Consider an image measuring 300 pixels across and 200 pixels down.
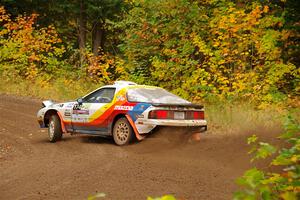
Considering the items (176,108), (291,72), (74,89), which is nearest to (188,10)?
(291,72)

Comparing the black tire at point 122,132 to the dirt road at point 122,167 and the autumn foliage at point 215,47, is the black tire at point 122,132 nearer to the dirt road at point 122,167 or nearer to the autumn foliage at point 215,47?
the dirt road at point 122,167

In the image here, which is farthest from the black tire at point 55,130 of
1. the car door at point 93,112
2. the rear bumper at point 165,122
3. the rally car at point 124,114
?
the rear bumper at point 165,122

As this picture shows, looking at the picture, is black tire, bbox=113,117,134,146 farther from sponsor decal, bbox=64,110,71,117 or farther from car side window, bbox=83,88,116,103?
sponsor decal, bbox=64,110,71,117

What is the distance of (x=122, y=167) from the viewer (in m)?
9.14

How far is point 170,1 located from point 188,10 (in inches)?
31.2

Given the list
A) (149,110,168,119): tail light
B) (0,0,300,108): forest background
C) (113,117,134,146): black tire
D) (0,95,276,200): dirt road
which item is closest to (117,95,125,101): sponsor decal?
(113,117,134,146): black tire

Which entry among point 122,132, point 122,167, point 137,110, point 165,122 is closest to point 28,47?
point 122,132

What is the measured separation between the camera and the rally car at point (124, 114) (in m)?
11.1

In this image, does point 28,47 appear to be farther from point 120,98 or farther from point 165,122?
point 165,122

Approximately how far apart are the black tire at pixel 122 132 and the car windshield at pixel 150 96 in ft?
1.87

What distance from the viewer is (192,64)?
60.8ft

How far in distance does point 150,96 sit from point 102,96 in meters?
1.41

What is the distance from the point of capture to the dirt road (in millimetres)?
7441

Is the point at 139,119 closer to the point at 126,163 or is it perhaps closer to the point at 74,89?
the point at 126,163
